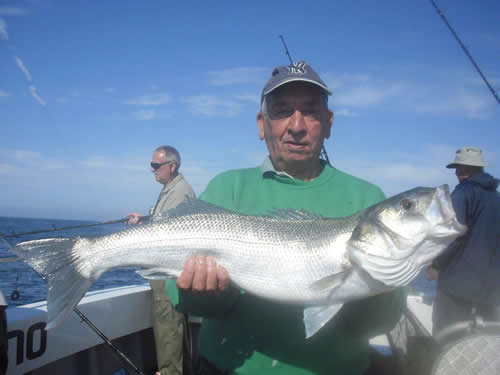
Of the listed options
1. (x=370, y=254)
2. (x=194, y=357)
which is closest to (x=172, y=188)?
(x=194, y=357)

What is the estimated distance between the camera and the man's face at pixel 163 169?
686 cm

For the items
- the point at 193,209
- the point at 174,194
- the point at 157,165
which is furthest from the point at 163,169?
the point at 193,209

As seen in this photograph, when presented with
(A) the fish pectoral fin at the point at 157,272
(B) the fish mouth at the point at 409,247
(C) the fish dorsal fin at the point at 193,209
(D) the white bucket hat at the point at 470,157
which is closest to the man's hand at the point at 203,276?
(A) the fish pectoral fin at the point at 157,272

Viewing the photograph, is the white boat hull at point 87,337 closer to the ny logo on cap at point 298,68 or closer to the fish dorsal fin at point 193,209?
the fish dorsal fin at point 193,209

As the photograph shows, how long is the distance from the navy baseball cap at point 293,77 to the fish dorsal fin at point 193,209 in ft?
3.47

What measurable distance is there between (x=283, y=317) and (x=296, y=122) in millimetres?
1518

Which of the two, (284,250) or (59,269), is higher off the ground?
(284,250)

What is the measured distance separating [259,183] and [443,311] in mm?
3674

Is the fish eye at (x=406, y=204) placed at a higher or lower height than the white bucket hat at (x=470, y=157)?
lower

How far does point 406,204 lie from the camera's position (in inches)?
88.0

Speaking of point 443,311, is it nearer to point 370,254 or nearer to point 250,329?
point 370,254

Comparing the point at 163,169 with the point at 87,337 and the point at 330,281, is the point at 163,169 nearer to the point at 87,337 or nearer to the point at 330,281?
the point at 87,337

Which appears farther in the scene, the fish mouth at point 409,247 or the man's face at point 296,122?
the man's face at point 296,122

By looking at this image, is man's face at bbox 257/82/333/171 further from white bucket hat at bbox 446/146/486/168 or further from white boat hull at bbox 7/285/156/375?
white bucket hat at bbox 446/146/486/168
